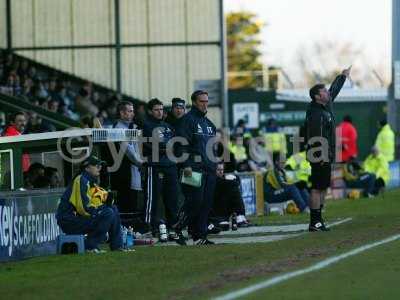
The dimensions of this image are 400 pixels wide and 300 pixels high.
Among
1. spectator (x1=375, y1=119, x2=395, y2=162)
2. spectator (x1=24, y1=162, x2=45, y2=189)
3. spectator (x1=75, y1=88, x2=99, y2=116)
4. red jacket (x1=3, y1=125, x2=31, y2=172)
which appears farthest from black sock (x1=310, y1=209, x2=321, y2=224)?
spectator (x1=375, y1=119, x2=395, y2=162)

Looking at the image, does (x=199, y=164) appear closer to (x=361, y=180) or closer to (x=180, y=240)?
(x=180, y=240)

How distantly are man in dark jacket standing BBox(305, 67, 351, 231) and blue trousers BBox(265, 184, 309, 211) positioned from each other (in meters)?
7.37

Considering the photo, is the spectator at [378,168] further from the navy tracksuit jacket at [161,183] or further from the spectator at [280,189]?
the navy tracksuit jacket at [161,183]

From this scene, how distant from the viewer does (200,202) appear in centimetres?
1731

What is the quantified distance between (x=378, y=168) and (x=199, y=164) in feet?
54.3

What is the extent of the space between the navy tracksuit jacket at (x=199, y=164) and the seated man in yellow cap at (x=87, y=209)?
116cm

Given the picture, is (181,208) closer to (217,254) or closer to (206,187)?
(206,187)

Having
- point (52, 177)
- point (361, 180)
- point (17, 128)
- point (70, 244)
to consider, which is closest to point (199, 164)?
point (70, 244)

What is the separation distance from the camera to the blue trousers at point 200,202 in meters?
17.3

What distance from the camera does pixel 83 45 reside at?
39.0 m

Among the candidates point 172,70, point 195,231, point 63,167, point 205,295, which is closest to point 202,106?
point 195,231

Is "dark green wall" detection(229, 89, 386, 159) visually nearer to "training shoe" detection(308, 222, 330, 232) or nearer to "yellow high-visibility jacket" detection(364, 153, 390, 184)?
"yellow high-visibility jacket" detection(364, 153, 390, 184)

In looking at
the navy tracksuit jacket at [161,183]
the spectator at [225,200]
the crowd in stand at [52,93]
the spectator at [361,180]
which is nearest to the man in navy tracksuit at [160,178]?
the navy tracksuit jacket at [161,183]

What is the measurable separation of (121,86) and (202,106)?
21.8m
